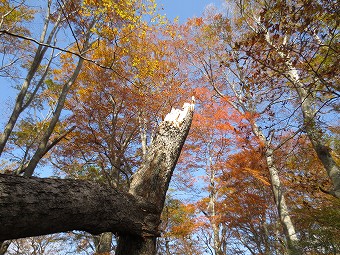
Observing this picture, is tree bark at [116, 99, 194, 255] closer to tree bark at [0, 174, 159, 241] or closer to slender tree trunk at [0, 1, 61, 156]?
tree bark at [0, 174, 159, 241]

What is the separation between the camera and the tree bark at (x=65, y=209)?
1.29m

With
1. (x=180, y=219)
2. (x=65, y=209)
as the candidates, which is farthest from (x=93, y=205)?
(x=180, y=219)

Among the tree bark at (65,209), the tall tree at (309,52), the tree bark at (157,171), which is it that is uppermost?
the tall tree at (309,52)

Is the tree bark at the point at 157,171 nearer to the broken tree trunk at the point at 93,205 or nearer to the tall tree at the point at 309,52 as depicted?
the broken tree trunk at the point at 93,205

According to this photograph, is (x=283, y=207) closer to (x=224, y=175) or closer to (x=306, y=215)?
(x=306, y=215)

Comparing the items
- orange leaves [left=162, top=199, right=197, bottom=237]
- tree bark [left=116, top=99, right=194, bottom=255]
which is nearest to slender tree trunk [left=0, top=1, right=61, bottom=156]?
tree bark [left=116, top=99, right=194, bottom=255]

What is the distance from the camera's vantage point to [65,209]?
1.48m

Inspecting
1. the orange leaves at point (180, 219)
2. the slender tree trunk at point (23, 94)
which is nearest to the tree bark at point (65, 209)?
the slender tree trunk at point (23, 94)

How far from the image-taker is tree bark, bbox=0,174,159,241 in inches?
50.8

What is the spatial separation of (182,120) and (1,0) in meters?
8.36

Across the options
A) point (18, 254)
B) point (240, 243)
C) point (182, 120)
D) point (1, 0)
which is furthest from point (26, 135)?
point (18, 254)

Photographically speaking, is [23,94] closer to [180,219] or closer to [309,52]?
[309,52]

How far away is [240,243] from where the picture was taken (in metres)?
15.5

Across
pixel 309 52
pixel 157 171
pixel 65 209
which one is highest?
pixel 309 52
